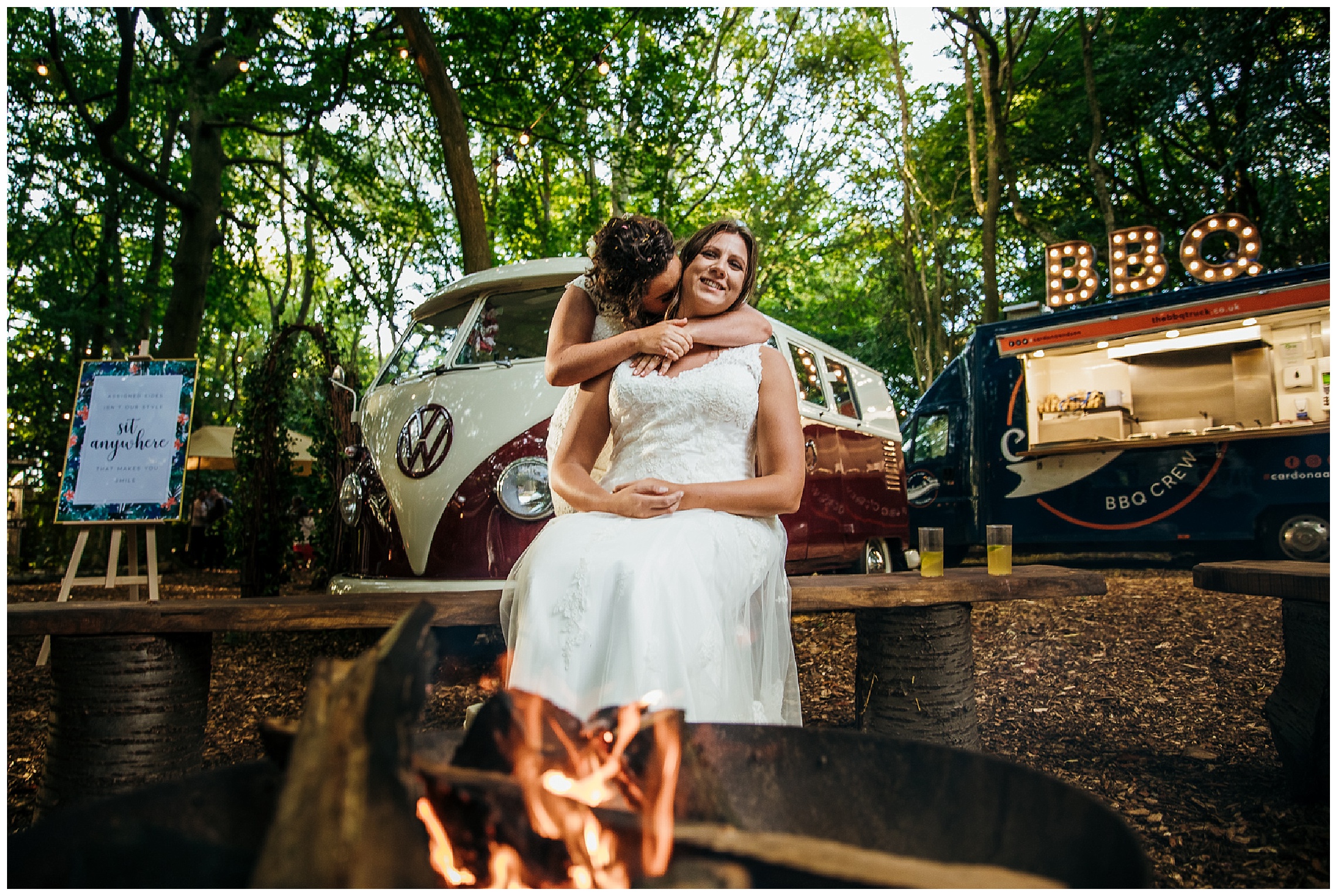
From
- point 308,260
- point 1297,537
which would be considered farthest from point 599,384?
point 308,260

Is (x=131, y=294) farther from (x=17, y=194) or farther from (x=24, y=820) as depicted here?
(x=24, y=820)

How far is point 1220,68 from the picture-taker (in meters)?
13.5

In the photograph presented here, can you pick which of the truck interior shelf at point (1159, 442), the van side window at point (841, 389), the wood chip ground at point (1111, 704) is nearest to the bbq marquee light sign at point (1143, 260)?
the truck interior shelf at point (1159, 442)

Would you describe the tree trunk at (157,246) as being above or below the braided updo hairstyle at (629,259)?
above

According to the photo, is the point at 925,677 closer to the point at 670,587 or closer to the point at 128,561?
the point at 670,587

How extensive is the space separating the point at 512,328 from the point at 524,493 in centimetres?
104

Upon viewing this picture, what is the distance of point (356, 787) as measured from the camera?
912 millimetres

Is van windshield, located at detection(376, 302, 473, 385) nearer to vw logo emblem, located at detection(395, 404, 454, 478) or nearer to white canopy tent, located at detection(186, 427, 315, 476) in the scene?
vw logo emblem, located at detection(395, 404, 454, 478)

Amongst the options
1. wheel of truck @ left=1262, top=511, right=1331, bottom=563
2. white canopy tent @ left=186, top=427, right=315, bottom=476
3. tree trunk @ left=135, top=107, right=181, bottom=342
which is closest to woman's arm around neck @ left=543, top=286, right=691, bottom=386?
wheel of truck @ left=1262, top=511, right=1331, bottom=563

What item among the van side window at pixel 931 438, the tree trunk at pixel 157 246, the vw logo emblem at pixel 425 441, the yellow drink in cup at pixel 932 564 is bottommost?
the yellow drink in cup at pixel 932 564

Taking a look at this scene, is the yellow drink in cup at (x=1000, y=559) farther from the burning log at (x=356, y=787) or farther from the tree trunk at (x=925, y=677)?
the burning log at (x=356, y=787)

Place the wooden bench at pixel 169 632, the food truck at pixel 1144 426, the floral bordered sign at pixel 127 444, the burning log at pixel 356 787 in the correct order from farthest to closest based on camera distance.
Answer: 1. the food truck at pixel 1144 426
2. the floral bordered sign at pixel 127 444
3. the wooden bench at pixel 169 632
4. the burning log at pixel 356 787

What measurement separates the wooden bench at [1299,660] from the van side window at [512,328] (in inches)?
126

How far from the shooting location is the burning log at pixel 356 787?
0.86 metres
